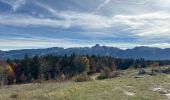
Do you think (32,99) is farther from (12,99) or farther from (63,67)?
(63,67)

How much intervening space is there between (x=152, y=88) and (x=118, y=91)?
8302 mm

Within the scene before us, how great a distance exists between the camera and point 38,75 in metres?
146

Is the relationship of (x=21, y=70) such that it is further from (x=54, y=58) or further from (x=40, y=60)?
(x=54, y=58)

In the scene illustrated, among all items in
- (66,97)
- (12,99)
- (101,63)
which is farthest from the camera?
(101,63)

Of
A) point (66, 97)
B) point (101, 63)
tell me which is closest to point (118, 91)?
point (66, 97)

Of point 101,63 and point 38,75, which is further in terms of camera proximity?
point 101,63

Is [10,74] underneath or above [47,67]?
underneath

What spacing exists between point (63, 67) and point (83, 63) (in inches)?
455

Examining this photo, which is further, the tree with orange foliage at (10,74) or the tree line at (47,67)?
the tree with orange foliage at (10,74)

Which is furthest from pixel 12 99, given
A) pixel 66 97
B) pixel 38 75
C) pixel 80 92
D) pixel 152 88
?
pixel 38 75

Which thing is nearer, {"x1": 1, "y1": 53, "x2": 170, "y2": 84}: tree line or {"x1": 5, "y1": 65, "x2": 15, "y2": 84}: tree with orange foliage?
{"x1": 1, "y1": 53, "x2": 170, "y2": 84}: tree line

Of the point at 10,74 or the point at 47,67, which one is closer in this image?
the point at 10,74

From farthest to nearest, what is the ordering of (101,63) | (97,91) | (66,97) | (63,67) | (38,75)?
(101,63)
(63,67)
(38,75)
(97,91)
(66,97)

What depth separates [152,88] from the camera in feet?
148
